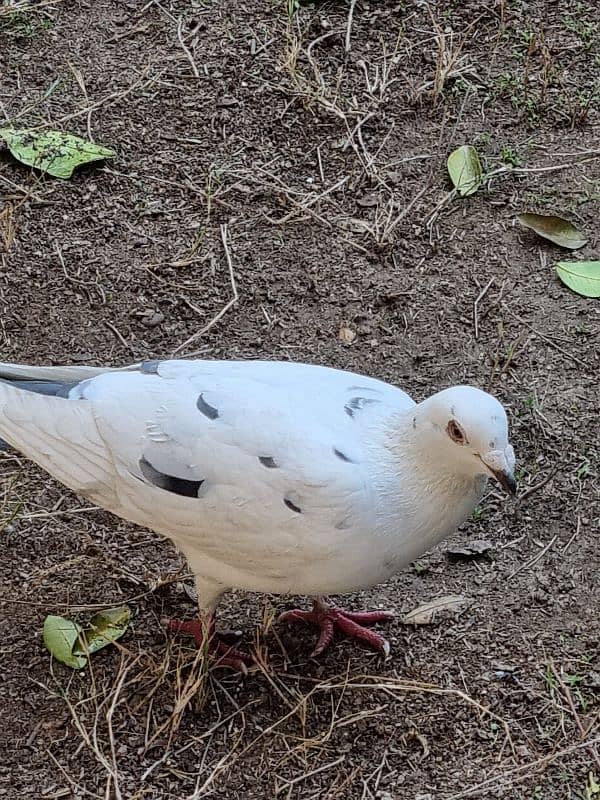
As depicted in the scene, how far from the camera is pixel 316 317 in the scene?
4195mm

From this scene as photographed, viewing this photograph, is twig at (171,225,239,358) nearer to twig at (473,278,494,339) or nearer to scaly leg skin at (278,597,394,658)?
twig at (473,278,494,339)

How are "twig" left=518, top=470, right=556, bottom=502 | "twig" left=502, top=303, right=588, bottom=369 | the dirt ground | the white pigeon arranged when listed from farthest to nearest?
"twig" left=502, top=303, right=588, bottom=369 < "twig" left=518, top=470, right=556, bottom=502 < the dirt ground < the white pigeon

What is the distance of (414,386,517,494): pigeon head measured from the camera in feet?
8.48

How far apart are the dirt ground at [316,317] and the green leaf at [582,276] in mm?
55

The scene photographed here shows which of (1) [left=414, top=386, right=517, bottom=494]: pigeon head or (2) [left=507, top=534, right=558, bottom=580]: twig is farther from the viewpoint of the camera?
(2) [left=507, top=534, right=558, bottom=580]: twig

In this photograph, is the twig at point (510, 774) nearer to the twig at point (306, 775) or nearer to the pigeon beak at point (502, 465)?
the twig at point (306, 775)

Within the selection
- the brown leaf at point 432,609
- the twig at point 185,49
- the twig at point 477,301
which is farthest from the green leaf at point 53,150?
the brown leaf at point 432,609

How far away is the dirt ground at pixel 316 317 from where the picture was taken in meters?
3.09

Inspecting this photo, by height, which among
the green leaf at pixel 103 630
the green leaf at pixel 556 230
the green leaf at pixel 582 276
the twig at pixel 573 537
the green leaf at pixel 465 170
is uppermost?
the green leaf at pixel 465 170

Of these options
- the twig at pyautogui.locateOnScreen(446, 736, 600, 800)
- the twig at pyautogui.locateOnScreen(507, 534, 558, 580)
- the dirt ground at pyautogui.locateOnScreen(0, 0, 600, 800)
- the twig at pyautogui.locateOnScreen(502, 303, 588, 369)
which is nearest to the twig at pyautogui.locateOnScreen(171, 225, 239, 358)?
the dirt ground at pyautogui.locateOnScreen(0, 0, 600, 800)

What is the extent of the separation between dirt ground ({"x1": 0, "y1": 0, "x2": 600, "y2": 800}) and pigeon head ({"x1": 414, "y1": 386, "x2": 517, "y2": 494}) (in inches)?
33.4

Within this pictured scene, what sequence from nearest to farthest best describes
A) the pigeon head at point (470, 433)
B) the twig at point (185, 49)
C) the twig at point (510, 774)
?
the pigeon head at point (470, 433), the twig at point (510, 774), the twig at point (185, 49)

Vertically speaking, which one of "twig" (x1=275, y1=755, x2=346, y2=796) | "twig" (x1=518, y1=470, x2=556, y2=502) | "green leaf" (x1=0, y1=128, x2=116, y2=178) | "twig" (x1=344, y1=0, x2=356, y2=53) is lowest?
"twig" (x1=275, y1=755, x2=346, y2=796)

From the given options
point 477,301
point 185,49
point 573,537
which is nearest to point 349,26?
point 185,49
